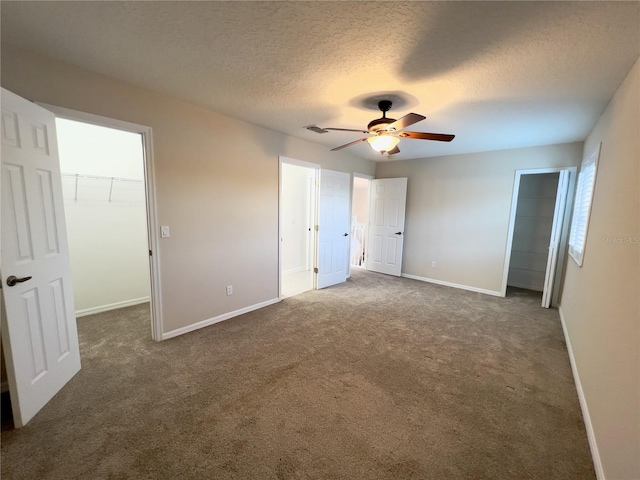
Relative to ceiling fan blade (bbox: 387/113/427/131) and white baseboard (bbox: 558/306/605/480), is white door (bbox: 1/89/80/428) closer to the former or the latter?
ceiling fan blade (bbox: 387/113/427/131)

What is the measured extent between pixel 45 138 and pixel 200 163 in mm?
1190

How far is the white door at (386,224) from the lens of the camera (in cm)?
537

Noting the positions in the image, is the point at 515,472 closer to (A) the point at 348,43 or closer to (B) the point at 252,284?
(A) the point at 348,43

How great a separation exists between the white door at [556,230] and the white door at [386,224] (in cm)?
229

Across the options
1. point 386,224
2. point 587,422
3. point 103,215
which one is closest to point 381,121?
point 587,422

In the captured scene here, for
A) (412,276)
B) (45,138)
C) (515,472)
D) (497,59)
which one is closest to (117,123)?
(45,138)

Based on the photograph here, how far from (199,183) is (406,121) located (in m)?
2.18

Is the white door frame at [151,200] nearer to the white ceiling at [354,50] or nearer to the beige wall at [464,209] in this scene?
the white ceiling at [354,50]

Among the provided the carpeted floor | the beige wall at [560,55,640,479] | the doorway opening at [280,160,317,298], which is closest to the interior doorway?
the carpeted floor

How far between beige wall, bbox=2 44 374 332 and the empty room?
0.06 feet

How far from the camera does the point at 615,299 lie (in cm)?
156

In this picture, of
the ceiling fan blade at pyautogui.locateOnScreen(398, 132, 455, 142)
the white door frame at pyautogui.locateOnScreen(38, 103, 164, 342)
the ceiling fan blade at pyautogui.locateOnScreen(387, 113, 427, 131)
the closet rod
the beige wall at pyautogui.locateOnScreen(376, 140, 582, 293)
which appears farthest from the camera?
the beige wall at pyautogui.locateOnScreen(376, 140, 582, 293)

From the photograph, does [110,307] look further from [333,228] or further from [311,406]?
[333,228]

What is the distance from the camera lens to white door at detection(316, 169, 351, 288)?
177 inches
